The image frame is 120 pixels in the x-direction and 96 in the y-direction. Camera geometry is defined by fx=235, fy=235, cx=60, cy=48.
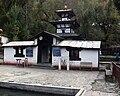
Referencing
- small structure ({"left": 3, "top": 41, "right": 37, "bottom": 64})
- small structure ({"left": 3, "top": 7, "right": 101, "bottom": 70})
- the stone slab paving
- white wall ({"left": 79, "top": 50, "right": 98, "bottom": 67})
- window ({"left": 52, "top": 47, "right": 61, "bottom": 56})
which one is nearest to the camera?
the stone slab paving

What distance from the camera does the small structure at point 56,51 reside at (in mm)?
24078

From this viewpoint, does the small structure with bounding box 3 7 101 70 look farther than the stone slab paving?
Yes

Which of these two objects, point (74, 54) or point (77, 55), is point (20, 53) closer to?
point (74, 54)

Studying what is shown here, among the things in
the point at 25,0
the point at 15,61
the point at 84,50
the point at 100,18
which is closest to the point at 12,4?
the point at 25,0

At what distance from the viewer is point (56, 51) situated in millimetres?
25281

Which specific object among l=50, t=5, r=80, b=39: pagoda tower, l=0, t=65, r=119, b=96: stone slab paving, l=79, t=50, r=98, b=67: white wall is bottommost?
Result: l=0, t=65, r=119, b=96: stone slab paving

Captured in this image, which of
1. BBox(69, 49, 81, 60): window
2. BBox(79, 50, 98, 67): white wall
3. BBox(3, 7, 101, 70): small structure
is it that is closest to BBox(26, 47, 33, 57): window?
BBox(3, 7, 101, 70): small structure

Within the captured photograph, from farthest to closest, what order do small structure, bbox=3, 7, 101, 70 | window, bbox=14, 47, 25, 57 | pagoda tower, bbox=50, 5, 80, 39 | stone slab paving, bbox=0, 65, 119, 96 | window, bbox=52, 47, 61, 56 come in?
pagoda tower, bbox=50, 5, 80, 39
window, bbox=14, 47, 25, 57
window, bbox=52, 47, 61, 56
small structure, bbox=3, 7, 101, 70
stone slab paving, bbox=0, 65, 119, 96

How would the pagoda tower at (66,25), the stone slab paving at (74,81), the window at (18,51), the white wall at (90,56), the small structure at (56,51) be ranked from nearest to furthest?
the stone slab paving at (74,81), the white wall at (90,56), the small structure at (56,51), the window at (18,51), the pagoda tower at (66,25)

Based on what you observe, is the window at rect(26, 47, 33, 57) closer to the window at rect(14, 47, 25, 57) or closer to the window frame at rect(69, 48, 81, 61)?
the window at rect(14, 47, 25, 57)

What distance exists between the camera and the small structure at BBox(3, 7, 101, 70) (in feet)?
79.0

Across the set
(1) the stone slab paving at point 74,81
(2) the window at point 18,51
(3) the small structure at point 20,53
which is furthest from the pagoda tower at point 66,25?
(1) the stone slab paving at point 74,81

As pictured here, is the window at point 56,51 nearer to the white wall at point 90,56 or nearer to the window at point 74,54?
the window at point 74,54

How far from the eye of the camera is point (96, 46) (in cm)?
2431
